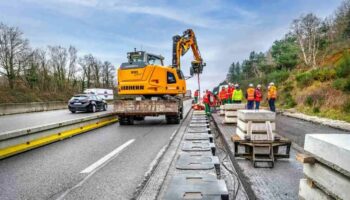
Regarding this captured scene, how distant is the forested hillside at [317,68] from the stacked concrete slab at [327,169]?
Result: 1356cm

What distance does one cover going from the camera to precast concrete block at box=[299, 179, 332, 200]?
9.36 ft

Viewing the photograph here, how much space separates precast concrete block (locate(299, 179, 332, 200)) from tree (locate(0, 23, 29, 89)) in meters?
44.4

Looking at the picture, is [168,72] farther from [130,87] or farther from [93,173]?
[93,173]

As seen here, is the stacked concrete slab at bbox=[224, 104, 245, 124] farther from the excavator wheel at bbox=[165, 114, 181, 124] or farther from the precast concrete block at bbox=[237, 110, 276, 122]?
the precast concrete block at bbox=[237, 110, 276, 122]

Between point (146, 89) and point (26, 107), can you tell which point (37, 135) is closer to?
point (146, 89)

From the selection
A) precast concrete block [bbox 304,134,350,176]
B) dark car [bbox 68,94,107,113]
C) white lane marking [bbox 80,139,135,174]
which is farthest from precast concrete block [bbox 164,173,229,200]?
dark car [bbox 68,94,107,113]

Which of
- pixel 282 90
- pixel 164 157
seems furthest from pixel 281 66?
pixel 164 157

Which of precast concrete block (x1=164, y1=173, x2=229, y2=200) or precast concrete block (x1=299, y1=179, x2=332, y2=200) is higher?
precast concrete block (x1=299, y1=179, x2=332, y2=200)

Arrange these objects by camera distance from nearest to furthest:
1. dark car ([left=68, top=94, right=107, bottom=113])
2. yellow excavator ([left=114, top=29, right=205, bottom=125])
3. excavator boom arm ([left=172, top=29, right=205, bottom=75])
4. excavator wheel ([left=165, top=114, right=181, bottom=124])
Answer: yellow excavator ([left=114, top=29, right=205, bottom=125]) < excavator wheel ([left=165, top=114, right=181, bottom=124]) < excavator boom arm ([left=172, top=29, right=205, bottom=75]) < dark car ([left=68, top=94, right=107, bottom=113])

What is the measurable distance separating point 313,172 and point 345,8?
65.0 meters

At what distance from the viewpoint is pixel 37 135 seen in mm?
8656

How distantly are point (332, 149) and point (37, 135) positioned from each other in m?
8.12

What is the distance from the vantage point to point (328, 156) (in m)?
2.74

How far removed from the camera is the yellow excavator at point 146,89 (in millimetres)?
13656
